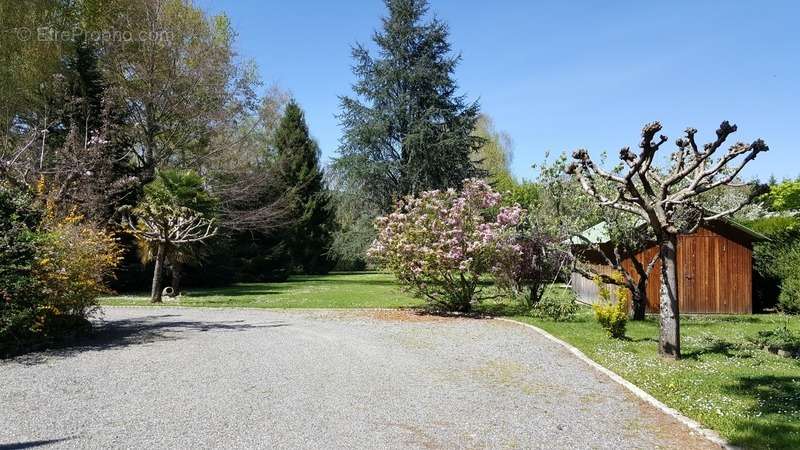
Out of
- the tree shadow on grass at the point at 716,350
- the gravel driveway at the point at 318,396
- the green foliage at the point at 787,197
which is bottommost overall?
the gravel driveway at the point at 318,396

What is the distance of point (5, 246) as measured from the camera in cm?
923

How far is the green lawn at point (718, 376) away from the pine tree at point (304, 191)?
28283mm

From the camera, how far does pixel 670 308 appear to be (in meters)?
9.11

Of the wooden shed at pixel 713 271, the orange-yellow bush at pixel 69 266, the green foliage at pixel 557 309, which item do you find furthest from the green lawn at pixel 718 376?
the orange-yellow bush at pixel 69 266

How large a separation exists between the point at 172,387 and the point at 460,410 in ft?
11.6

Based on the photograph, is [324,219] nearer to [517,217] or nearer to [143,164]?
[143,164]

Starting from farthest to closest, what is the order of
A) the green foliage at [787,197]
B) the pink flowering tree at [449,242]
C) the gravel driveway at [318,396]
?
the green foliage at [787,197] < the pink flowering tree at [449,242] < the gravel driveway at [318,396]

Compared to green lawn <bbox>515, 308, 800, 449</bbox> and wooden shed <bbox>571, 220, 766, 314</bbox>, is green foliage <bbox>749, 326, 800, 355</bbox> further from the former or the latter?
wooden shed <bbox>571, 220, 766, 314</bbox>

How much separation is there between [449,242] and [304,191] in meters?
26.9

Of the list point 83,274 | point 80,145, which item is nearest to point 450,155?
point 80,145

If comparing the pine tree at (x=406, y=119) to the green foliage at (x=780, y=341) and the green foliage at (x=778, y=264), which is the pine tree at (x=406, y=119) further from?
the green foliage at (x=780, y=341)

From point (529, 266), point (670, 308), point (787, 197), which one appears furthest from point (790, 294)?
point (787, 197)

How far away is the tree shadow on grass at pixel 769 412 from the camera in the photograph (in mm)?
5266

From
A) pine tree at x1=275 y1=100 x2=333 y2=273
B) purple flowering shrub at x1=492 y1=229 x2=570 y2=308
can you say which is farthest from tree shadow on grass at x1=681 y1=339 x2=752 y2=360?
pine tree at x1=275 y1=100 x2=333 y2=273
